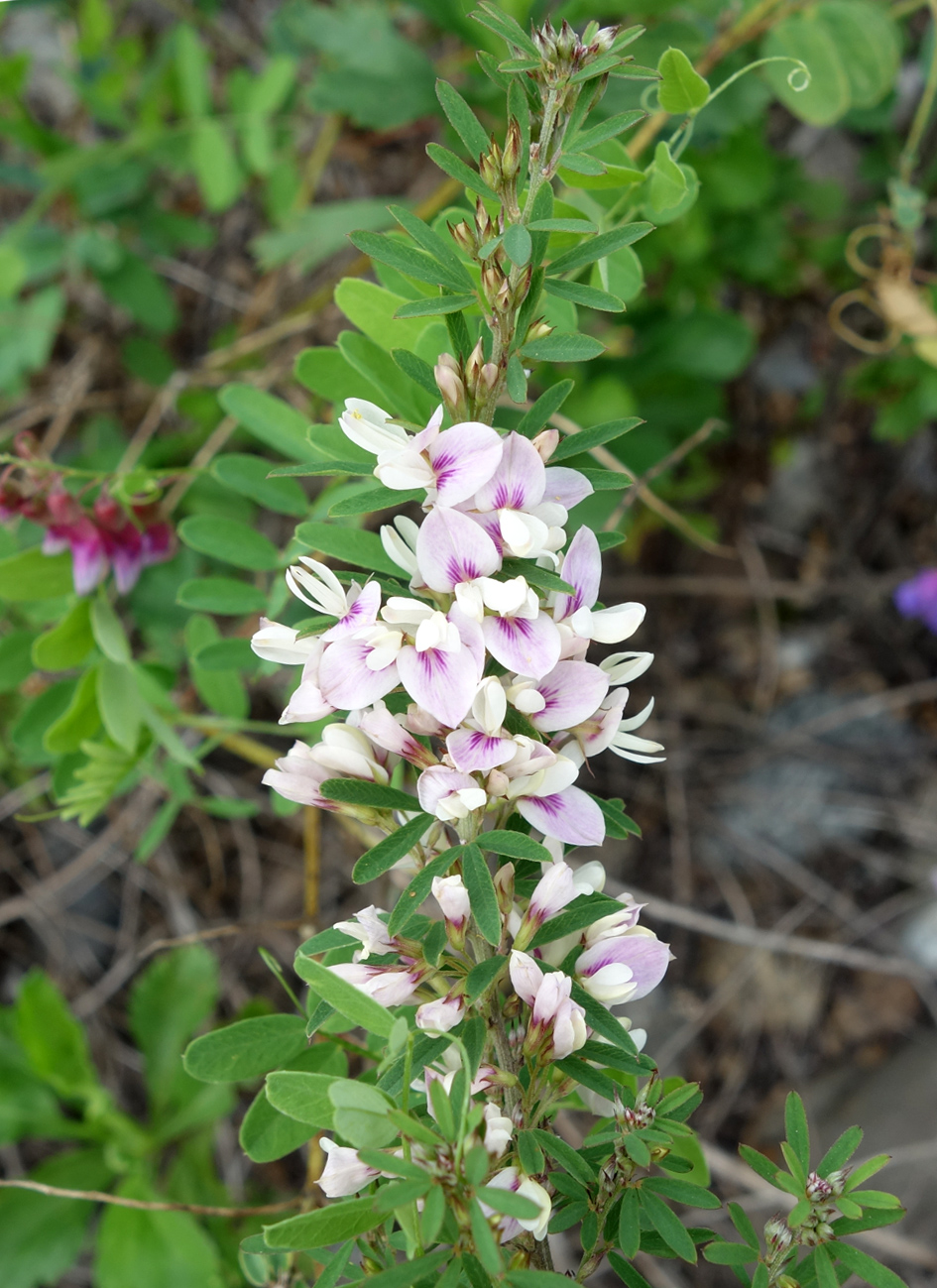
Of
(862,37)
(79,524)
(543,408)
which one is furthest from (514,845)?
(862,37)

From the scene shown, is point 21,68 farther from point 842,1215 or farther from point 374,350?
point 842,1215

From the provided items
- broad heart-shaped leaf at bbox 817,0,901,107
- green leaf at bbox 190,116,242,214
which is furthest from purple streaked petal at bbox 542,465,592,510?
green leaf at bbox 190,116,242,214

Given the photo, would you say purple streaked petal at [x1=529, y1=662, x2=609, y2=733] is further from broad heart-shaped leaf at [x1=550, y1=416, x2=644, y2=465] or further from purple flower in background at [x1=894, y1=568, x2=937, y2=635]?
purple flower in background at [x1=894, y1=568, x2=937, y2=635]

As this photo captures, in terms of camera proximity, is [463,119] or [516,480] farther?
[463,119]

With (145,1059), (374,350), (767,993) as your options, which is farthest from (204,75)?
(767,993)

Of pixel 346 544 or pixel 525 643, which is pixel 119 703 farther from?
pixel 525 643

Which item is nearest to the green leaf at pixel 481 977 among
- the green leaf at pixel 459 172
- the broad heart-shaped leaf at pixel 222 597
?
the green leaf at pixel 459 172
